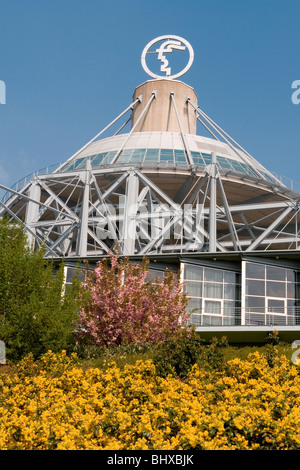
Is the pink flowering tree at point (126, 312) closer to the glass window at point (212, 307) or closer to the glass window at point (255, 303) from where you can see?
the glass window at point (212, 307)

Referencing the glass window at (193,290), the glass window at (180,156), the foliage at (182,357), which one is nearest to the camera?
the foliage at (182,357)

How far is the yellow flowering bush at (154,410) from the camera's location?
423 inches

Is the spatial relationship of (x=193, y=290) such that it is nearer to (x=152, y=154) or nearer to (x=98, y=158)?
(x=152, y=154)

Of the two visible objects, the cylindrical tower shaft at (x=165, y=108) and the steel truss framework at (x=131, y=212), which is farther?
the cylindrical tower shaft at (x=165, y=108)

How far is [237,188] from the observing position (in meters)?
50.2

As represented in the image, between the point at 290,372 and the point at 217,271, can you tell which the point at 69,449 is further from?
the point at 217,271

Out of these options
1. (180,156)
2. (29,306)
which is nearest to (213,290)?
(29,306)

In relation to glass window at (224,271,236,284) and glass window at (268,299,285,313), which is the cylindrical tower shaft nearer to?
glass window at (224,271,236,284)

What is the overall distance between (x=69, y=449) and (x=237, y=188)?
1636 inches

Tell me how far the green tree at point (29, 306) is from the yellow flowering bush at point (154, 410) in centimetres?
272

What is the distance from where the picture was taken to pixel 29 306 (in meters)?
22.1

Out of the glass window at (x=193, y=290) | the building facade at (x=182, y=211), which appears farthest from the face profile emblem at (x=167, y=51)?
the glass window at (x=193, y=290)

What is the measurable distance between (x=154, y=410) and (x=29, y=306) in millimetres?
10132
